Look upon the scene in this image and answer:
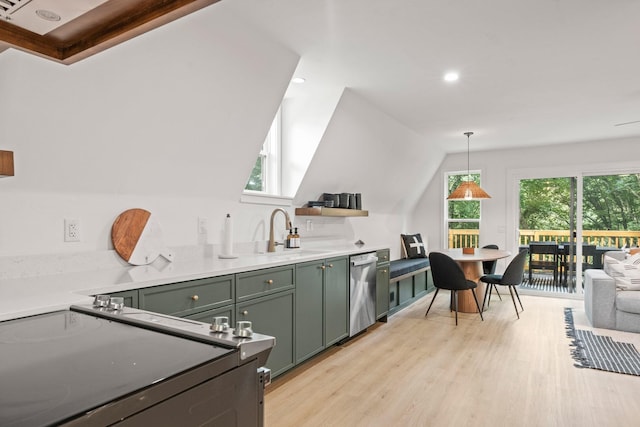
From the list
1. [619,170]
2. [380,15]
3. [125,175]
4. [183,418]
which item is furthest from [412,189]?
[183,418]

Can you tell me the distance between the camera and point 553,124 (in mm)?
5031

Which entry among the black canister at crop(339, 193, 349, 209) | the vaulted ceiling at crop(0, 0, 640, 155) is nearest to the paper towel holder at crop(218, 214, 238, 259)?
A: the vaulted ceiling at crop(0, 0, 640, 155)

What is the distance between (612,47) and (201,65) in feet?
9.34

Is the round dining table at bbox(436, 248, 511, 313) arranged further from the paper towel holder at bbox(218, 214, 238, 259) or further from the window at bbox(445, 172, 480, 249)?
the paper towel holder at bbox(218, 214, 238, 259)

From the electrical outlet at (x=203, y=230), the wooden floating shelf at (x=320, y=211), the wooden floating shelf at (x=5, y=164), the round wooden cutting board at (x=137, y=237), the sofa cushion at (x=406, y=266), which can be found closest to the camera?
the wooden floating shelf at (x=5, y=164)

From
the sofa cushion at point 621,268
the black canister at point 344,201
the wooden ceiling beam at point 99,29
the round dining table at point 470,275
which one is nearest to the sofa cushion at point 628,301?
the sofa cushion at point 621,268

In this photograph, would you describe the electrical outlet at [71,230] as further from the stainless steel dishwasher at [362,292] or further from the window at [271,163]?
the stainless steel dishwasher at [362,292]

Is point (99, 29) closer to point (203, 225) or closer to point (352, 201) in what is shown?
point (203, 225)

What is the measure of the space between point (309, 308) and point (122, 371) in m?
2.42

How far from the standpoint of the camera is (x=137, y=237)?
2459 millimetres

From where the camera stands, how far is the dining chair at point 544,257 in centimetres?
615

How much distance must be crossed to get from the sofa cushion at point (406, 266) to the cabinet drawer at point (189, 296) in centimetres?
288

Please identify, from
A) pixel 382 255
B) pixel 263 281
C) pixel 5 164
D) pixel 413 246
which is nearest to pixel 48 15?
pixel 5 164

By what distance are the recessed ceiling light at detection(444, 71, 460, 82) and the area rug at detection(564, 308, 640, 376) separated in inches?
102
